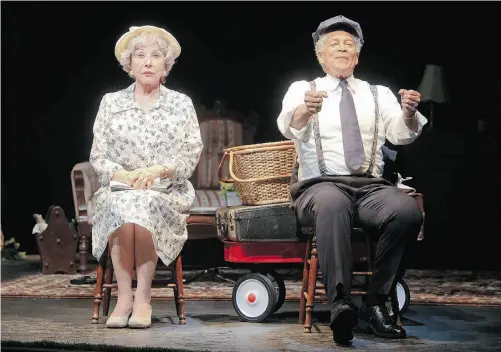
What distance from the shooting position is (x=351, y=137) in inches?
182

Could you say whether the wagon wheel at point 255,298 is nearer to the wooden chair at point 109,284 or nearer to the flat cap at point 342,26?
the wooden chair at point 109,284

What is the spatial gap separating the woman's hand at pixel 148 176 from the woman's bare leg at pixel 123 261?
0.68 feet

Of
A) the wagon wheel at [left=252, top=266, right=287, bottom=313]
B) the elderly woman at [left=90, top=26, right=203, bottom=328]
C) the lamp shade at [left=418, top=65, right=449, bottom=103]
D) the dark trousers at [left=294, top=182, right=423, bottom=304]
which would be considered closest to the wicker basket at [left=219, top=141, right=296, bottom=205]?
the elderly woman at [left=90, top=26, right=203, bottom=328]

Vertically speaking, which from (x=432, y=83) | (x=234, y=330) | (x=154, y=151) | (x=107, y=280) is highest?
(x=432, y=83)

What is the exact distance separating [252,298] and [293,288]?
1649mm

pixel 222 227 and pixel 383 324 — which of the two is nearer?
pixel 383 324

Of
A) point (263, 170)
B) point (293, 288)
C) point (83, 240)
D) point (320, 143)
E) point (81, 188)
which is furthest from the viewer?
point (83, 240)

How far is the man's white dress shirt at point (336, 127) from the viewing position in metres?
4.67

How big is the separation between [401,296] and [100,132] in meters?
1.85

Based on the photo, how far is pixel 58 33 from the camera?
8.73 m

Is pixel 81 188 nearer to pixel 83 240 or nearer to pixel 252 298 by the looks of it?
pixel 83 240

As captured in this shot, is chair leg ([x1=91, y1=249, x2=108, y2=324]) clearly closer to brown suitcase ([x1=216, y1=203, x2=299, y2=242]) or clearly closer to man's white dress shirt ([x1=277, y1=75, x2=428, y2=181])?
brown suitcase ([x1=216, y1=203, x2=299, y2=242])

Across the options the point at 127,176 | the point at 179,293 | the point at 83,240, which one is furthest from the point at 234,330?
the point at 83,240

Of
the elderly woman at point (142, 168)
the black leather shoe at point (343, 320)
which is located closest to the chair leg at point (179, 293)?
the elderly woman at point (142, 168)
